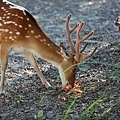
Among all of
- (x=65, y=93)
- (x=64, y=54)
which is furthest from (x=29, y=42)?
(x=65, y=93)

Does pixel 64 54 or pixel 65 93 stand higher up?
pixel 64 54

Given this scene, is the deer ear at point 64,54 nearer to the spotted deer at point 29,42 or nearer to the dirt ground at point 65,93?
the spotted deer at point 29,42

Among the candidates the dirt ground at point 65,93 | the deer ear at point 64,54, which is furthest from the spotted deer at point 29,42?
the dirt ground at point 65,93

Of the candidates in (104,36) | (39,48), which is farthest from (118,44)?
(39,48)

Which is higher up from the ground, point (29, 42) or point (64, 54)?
point (29, 42)

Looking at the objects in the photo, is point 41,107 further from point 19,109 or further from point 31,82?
point 31,82

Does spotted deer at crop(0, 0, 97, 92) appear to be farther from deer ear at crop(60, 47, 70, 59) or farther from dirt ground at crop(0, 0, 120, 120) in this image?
dirt ground at crop(0, 0, 120, 120)

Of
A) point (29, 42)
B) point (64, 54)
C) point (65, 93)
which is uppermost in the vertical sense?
point (29, 42)

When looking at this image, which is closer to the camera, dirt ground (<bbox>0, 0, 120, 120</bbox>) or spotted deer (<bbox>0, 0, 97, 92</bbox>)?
dirt ground (<bbox>0, 0, 120, 120</bbox>)

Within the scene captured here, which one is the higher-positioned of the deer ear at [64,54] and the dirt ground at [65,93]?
the deer ear at [64,54]

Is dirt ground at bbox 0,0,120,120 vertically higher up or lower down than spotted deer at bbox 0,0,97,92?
lower down

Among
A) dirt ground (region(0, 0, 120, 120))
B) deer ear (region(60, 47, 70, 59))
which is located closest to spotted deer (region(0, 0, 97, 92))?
deer ear (region(60, 47, 70, 59))

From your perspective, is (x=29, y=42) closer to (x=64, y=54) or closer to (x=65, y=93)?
(x=64, y=54)

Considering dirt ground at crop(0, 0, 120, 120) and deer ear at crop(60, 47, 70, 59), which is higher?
deer ear at crop(60, 47, 70, 59)
